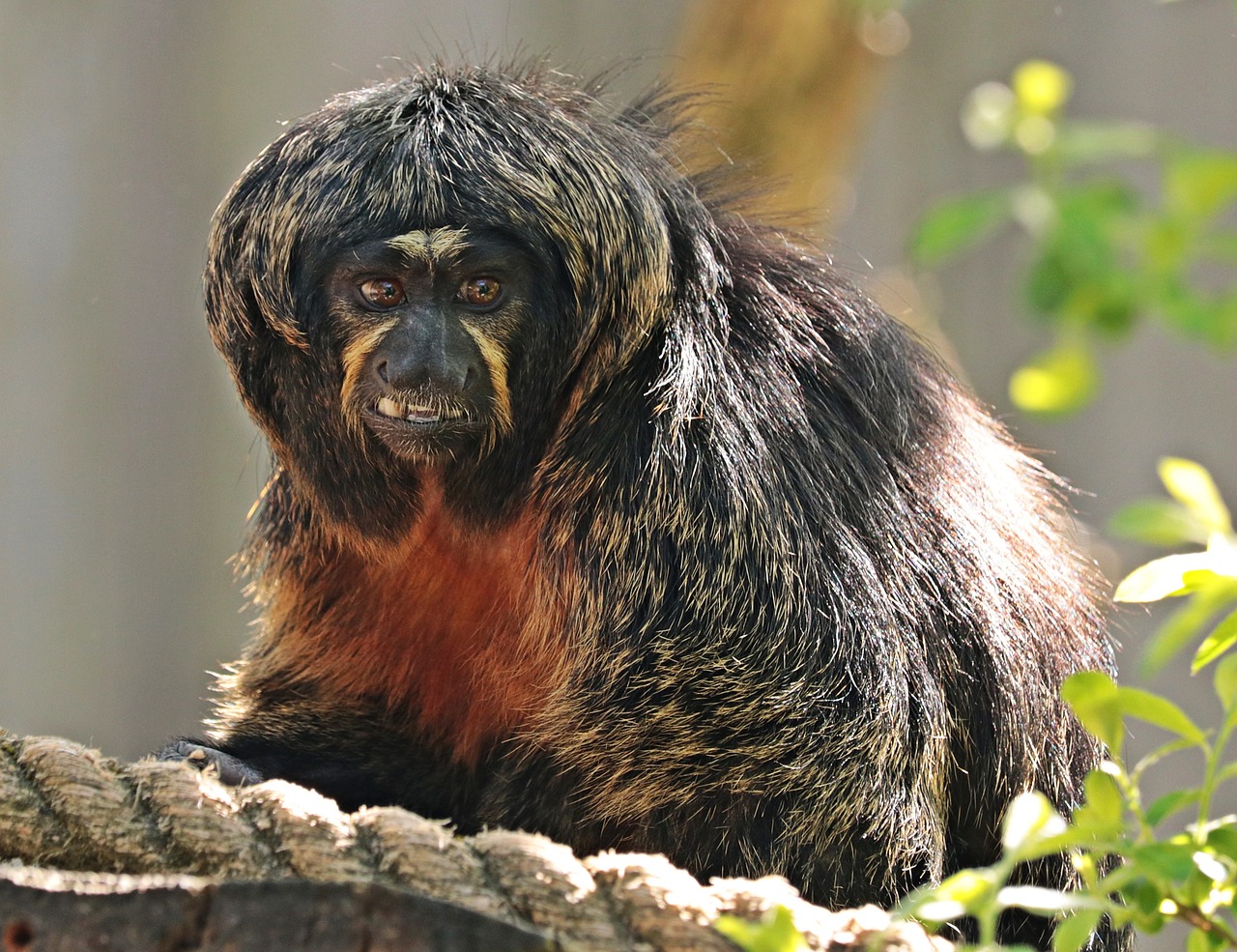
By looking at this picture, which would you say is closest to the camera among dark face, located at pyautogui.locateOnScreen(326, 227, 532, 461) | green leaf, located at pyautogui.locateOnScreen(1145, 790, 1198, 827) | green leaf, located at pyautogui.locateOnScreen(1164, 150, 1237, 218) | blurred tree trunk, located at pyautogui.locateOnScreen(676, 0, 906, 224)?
green leaf, located at pyautogui.locateOnScreen(1164, 150, 1237, 218)

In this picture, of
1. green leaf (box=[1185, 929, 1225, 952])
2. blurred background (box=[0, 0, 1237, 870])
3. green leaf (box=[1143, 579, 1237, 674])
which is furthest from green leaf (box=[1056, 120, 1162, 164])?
blurred background (box=[0, 0, 1237, 870])

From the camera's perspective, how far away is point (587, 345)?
10.4 feet

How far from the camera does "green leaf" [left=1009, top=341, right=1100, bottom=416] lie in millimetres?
1276

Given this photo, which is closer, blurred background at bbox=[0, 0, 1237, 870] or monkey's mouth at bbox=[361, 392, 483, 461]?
monkey's mouth at bbox=[361, 392, 483, 461]

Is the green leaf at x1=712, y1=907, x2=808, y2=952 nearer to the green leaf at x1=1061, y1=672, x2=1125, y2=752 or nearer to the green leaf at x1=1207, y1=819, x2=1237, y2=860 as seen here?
the green leaf at x1=1061, y1=672, x2=1125, y2=752

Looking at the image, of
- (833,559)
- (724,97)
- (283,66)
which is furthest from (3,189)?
(833,559)

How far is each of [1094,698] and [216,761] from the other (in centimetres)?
224

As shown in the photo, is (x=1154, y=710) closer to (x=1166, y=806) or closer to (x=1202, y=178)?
(x=1166, y=806)

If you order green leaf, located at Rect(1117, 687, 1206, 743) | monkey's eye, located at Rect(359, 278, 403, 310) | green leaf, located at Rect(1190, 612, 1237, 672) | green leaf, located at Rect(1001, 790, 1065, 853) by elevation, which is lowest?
green leaf, located at Rect(1001, 790, 1065, 853)

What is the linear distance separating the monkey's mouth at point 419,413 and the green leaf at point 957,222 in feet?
5.93

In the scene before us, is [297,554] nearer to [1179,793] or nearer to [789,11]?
[1179,793]

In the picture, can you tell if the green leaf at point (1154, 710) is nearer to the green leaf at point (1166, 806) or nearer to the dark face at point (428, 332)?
the green leaf at point (1166, 806)

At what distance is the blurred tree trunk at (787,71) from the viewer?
598cm

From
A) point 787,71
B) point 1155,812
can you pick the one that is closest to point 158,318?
point 787,71
